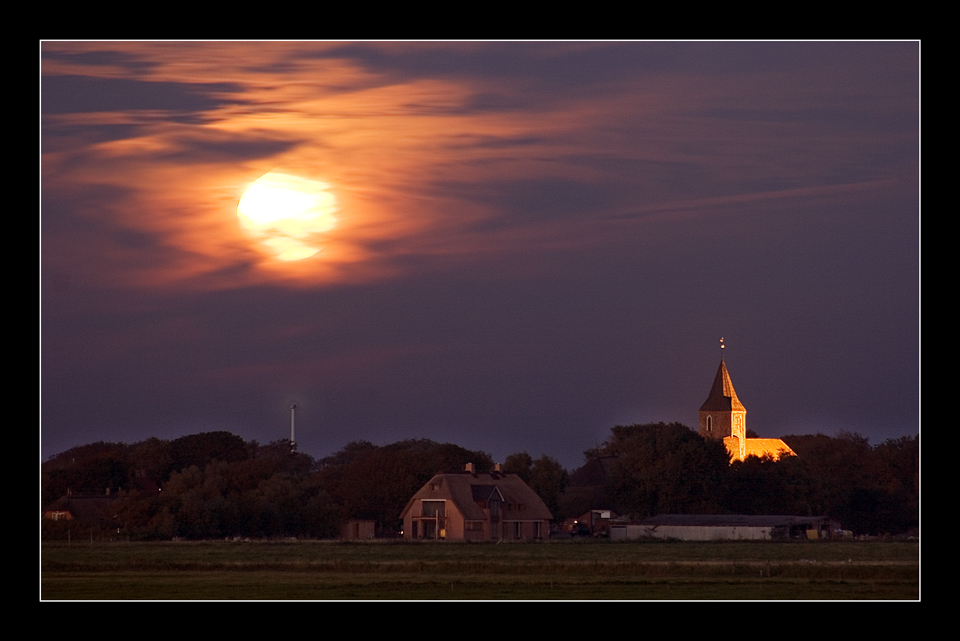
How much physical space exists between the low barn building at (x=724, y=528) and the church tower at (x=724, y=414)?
2341 inches

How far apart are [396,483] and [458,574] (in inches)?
1456

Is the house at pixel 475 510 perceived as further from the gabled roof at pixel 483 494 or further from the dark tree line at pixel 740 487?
the dark tree line at pixel 740 487

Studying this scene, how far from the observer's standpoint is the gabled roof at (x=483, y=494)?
6938cm

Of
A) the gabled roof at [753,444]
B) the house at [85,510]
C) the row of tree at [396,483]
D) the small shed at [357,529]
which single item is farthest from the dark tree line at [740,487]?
the gabled roof at [753,444]

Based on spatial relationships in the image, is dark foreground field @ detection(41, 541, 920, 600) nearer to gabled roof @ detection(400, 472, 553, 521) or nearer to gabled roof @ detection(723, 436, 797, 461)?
gabled roof @ detection(400, 472, 553, 521)

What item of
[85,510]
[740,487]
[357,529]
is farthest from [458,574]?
[740,487]

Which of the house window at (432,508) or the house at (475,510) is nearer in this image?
the house at (475,510)

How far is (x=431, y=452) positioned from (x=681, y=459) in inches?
565

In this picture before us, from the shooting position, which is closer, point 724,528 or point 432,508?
point 724,528

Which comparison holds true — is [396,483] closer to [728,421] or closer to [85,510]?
[85,510]

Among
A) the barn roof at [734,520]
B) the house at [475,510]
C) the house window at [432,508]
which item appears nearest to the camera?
the house at [475,510]

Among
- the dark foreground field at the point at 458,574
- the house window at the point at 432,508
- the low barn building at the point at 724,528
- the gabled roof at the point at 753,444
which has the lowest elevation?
the low barn building at the point at 724,528

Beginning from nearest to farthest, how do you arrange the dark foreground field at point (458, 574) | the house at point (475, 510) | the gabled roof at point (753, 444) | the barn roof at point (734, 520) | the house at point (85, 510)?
the dark foreground field at point (458, 574) → the house at point (85, 510) → the house at point (475, 510) → the barn roof at point (734, 520) → the gabled roof at point (753, 444)

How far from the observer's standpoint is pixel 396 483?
235ft
